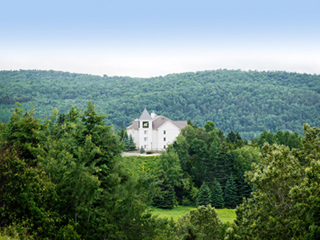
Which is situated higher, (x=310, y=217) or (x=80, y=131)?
(x=80, y=131)

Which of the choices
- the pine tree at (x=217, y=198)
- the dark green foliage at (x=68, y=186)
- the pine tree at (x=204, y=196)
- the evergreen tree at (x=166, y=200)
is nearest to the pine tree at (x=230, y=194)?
the pine tree at (x=217, y=198)

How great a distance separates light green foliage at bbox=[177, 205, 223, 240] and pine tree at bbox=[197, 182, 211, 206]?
Answer: 27.8 m

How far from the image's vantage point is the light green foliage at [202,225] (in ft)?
91.5

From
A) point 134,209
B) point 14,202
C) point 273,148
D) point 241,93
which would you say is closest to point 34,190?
point 14,202

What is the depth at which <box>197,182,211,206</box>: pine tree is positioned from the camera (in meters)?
56.8

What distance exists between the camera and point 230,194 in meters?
59.4

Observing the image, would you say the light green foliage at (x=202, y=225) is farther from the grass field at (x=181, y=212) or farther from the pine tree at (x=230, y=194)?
the pine tree at (x=230, y=194)

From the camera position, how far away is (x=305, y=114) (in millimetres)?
160375

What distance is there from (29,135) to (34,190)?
4.24 meters

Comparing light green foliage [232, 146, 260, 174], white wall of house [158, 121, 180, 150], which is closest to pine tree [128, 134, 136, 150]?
white wall of house [158, 121, 180, 150]

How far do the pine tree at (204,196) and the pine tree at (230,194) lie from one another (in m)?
3.36

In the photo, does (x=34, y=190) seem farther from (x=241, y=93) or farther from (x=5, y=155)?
(x=241, y=93)

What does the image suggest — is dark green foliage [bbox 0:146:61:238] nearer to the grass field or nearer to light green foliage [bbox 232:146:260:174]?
the grass field

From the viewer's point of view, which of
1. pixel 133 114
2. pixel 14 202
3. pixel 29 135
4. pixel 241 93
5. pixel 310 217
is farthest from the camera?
pixel 241 93
